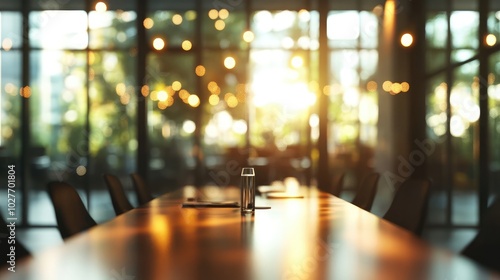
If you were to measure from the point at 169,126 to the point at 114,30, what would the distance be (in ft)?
5.18

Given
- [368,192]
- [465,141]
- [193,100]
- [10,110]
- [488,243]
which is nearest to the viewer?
[488,243]

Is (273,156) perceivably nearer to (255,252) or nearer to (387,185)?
(387,185)

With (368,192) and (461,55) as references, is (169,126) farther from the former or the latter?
(368,192)

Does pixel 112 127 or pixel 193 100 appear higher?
pixel 193 100

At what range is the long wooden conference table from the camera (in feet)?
5.33

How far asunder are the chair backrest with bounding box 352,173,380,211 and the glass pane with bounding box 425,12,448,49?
11.7 feet

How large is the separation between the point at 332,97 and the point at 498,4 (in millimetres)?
3292

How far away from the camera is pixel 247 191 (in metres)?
3.25

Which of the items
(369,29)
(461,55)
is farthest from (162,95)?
(461,55)

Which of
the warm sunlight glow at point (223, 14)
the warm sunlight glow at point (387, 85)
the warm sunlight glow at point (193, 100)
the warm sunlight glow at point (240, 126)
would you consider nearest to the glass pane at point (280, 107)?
the warm sunlight glow at point (240, 126)

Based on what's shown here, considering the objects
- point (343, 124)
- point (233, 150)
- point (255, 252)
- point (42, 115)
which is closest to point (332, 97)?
point (343, 124)

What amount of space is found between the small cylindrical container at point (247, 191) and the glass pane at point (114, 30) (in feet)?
20.3

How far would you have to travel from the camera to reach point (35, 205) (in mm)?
8922

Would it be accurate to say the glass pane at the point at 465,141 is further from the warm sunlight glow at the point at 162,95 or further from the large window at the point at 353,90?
the warm sunlight glow at the point at 162,95
